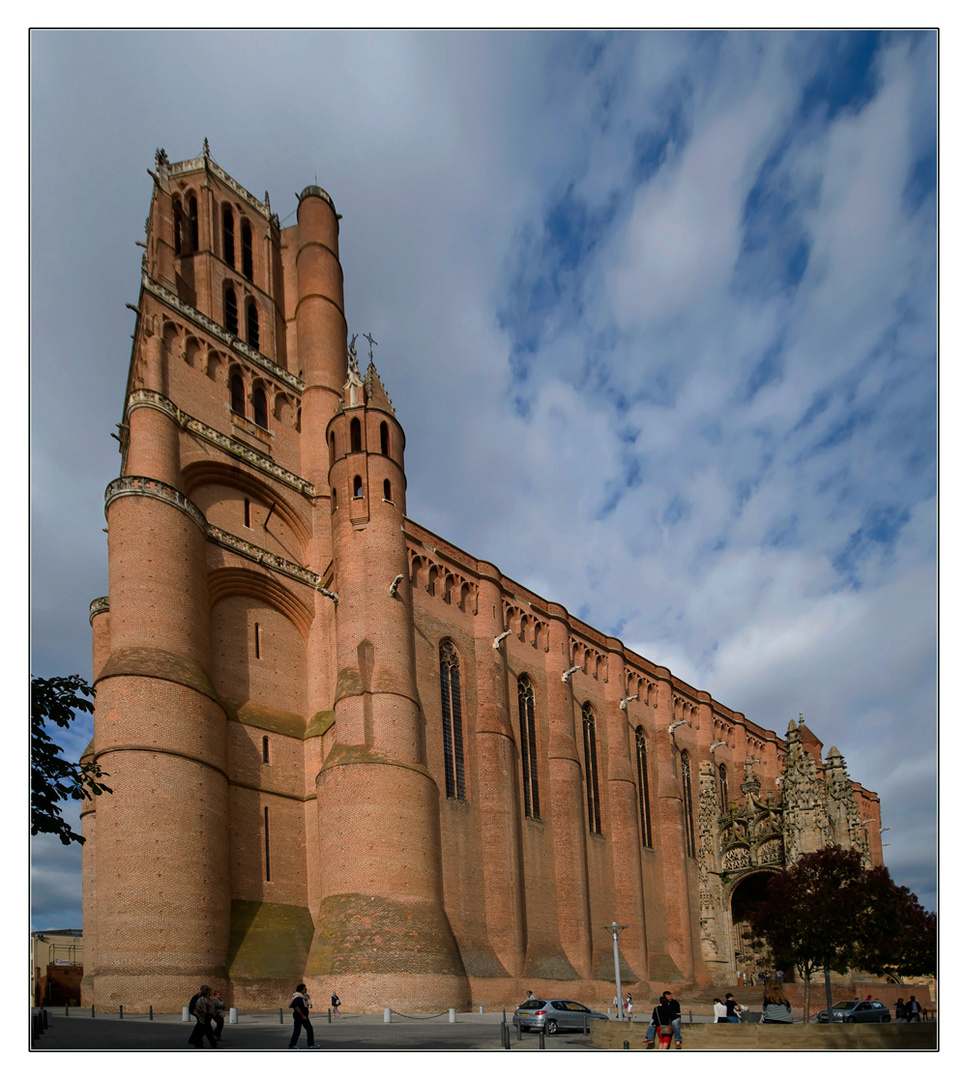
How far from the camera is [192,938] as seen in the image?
83.2 feet

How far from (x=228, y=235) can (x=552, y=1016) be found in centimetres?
3515

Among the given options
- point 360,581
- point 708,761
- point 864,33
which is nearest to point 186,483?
point 360,581

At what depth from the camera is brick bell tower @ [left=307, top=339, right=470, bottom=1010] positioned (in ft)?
90.0

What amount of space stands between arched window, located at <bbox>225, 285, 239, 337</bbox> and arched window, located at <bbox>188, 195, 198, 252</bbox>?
2.20 m

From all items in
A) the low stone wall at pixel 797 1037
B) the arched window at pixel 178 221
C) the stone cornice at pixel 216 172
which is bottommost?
the low stone wall at pixel 797 1037

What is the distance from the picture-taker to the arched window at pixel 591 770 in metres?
41.6

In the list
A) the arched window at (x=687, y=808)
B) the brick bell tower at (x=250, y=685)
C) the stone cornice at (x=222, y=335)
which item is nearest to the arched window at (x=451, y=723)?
the brick bell tower at (x=250, y=685)

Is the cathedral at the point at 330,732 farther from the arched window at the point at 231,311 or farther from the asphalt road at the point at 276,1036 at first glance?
the asphalt road at the point at 276,1036

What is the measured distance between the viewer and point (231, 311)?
1620 inches

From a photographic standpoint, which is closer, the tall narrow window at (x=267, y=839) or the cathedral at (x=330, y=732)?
Answer: the cathedral at (x=330, y=732)

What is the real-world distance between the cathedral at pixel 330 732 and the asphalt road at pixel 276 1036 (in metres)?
3.28

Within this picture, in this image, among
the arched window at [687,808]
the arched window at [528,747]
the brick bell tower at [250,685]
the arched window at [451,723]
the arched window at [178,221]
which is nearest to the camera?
the brick bell tower at [250,685]

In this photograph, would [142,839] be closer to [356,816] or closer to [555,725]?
[356,816]

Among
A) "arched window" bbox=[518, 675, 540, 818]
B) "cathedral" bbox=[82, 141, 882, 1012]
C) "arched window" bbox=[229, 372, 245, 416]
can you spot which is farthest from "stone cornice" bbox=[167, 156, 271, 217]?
"arched window" bbox=[518, 675, 540, 818]
